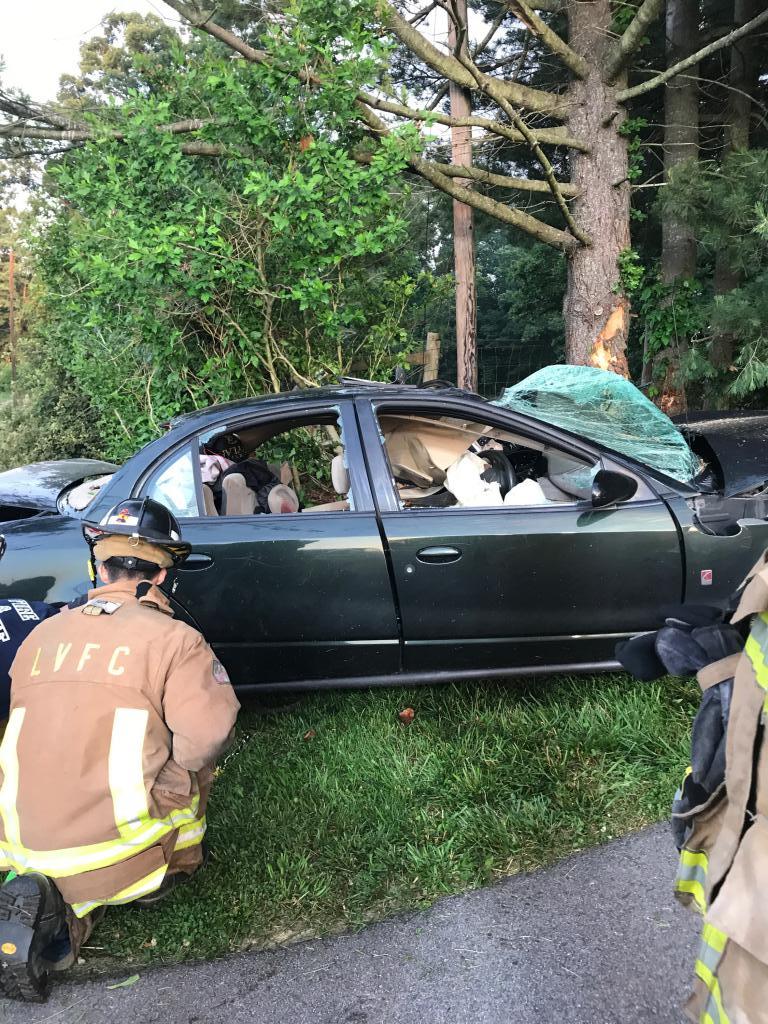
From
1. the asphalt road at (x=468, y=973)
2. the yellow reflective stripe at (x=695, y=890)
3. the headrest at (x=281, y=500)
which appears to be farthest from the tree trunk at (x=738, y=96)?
the yellow reflective stripe at (x=695, y=890)

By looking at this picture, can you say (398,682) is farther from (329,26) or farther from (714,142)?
(714,142)

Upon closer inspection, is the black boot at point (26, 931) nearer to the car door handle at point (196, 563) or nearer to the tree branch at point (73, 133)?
the car door handle at point (196, 563)

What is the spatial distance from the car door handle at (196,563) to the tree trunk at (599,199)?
509cm

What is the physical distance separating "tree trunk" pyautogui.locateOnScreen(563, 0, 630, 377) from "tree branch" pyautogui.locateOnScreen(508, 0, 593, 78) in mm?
160

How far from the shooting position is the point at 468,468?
149 inches

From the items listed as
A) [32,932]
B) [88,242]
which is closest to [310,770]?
[32,932]

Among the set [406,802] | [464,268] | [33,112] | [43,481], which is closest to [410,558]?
[406,802]

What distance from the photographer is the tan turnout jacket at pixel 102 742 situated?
2.10 meters

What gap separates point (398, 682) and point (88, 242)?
153 inches

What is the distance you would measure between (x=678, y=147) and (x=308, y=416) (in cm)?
764

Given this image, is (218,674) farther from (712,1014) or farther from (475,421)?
(475,421)

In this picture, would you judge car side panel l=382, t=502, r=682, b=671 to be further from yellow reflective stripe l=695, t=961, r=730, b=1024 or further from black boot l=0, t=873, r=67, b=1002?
yellow reflective stripe l=695, t=961, r=730, b=1024

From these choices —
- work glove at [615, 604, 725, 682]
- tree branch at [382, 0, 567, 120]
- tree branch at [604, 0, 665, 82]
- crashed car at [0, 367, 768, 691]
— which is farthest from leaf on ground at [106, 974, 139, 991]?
tree branch at [604, 0, 665, 82]

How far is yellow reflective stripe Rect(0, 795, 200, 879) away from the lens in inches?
82.7
